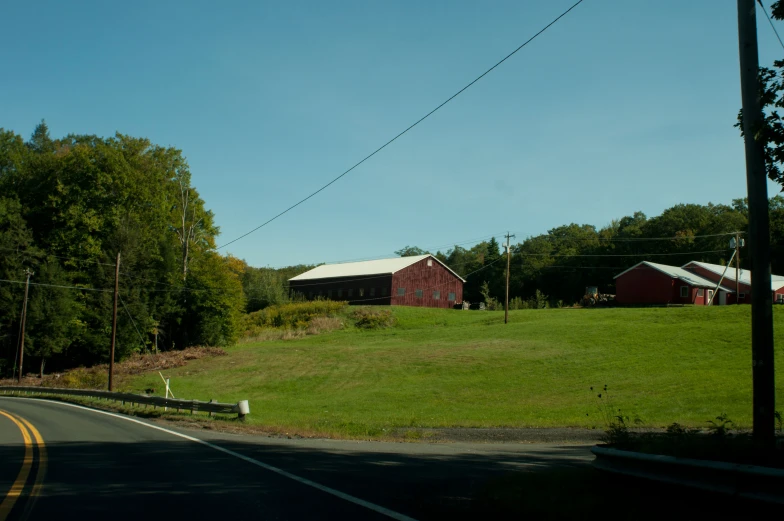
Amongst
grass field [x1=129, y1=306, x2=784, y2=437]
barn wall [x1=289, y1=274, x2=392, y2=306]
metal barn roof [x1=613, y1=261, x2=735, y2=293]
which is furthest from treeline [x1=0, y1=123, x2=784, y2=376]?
metal barn roof [x1=613, y1=261, x2=735, y2=293]

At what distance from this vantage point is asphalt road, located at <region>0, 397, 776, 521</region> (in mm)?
6926

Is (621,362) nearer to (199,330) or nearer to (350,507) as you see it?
(350,507)

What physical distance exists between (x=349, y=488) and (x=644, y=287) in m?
68.4

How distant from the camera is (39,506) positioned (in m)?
7.62

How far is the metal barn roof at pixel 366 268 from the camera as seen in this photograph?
80.8 metres

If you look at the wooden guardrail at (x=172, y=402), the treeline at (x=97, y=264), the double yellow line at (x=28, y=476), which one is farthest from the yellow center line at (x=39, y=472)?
the treeline at (x=97, y=264)

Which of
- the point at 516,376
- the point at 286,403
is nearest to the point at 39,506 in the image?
the point at 286,403

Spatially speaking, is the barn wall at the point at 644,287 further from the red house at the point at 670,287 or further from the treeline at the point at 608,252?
the treeline at the point at 608,252

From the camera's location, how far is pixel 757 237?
8.24 m

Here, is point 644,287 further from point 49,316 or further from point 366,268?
point 49,316

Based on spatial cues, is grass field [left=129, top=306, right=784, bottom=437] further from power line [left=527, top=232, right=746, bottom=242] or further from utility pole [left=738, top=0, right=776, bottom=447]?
power line [left=527, top=232, right=746, bottom=242]

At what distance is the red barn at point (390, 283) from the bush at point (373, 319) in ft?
27.7

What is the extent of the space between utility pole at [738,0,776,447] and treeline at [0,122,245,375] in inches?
2134

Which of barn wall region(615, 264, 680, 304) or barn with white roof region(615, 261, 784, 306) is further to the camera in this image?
barn wall region(615, 264, 680, 304)
